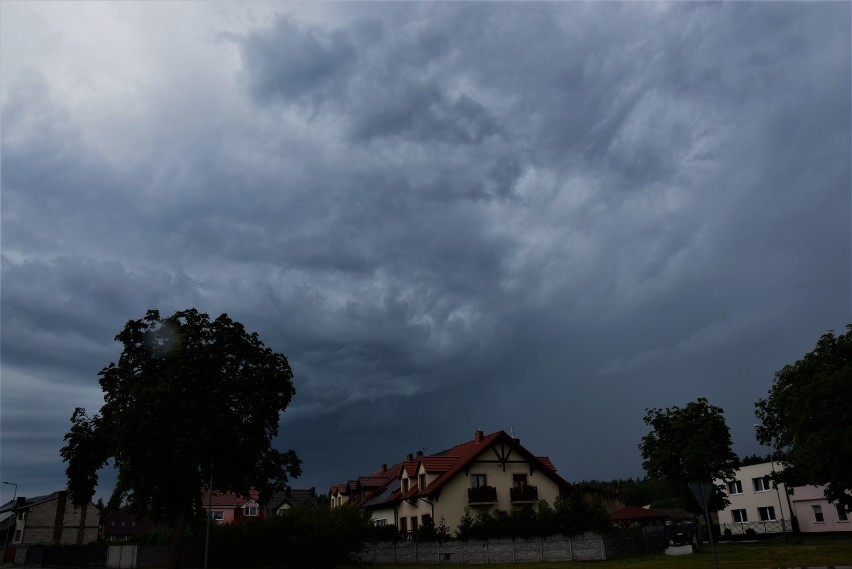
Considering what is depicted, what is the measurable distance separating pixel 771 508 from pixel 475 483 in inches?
1496

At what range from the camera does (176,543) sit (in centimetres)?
4069

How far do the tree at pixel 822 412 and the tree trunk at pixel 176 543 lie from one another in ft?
123

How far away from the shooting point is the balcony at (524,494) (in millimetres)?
51875

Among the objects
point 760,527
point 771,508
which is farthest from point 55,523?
point 771,508


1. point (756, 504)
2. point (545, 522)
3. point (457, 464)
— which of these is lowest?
point (545, 522)

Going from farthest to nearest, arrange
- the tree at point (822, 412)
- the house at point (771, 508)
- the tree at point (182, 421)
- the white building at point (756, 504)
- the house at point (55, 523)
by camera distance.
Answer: the house at point (55, 523) → the white building at point (756, 504) → the house at point (771, 508) → the tree at point (182, 421) → the tree at point (822, 412)

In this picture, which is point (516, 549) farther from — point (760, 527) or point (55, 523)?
point (55, 523)

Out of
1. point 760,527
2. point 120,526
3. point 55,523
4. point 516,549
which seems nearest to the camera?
point 516,549

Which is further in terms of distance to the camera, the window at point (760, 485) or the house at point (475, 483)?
the window at point (760, 485)

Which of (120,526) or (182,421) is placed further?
(120,526)

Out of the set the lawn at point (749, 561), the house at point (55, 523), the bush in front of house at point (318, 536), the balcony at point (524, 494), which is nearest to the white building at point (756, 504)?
the balcony at point (524, 494)

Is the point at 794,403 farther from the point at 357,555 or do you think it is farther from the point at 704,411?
the point at 357,555

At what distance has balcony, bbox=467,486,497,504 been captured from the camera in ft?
166

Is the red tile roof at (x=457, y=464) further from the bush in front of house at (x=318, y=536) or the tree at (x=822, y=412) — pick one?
the tree at (x=822, y=412)
